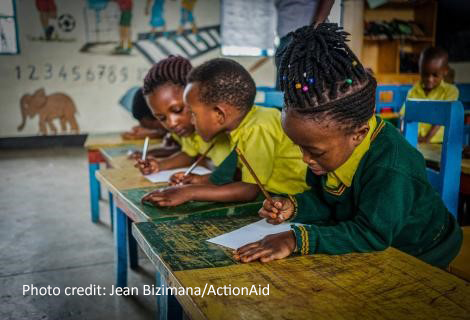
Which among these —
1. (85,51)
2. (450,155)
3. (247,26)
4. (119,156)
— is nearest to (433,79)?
(450,155)

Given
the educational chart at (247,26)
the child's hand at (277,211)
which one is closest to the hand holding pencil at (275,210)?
the child's hand at (277,211)

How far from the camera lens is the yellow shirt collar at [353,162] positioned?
95cm

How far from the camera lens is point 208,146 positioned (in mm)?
1910

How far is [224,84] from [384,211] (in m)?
0.78

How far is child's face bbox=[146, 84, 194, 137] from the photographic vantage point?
1829mm

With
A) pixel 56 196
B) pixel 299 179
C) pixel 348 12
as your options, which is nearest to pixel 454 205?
pixel 299 179

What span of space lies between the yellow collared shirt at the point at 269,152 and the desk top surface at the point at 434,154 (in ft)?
1.98

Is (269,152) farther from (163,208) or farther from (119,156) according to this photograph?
(119,156)

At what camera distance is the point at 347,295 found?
27.1 inches

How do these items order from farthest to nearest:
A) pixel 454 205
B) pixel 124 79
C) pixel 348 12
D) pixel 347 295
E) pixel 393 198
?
pixel 124 79, pixel 348 12, pixel 454 205, pixel 393 198, pixel 347 295

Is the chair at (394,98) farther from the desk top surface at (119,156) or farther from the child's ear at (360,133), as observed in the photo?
the child's ear at (360,133)

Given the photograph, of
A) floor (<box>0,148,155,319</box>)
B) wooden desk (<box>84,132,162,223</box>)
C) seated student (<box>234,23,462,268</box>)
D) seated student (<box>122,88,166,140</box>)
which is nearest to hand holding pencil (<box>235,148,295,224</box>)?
seated student (<box>234,23,462,268</box>)

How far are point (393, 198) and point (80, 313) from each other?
147 centimetres

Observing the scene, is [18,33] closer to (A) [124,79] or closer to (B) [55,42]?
(B) [55,42]
